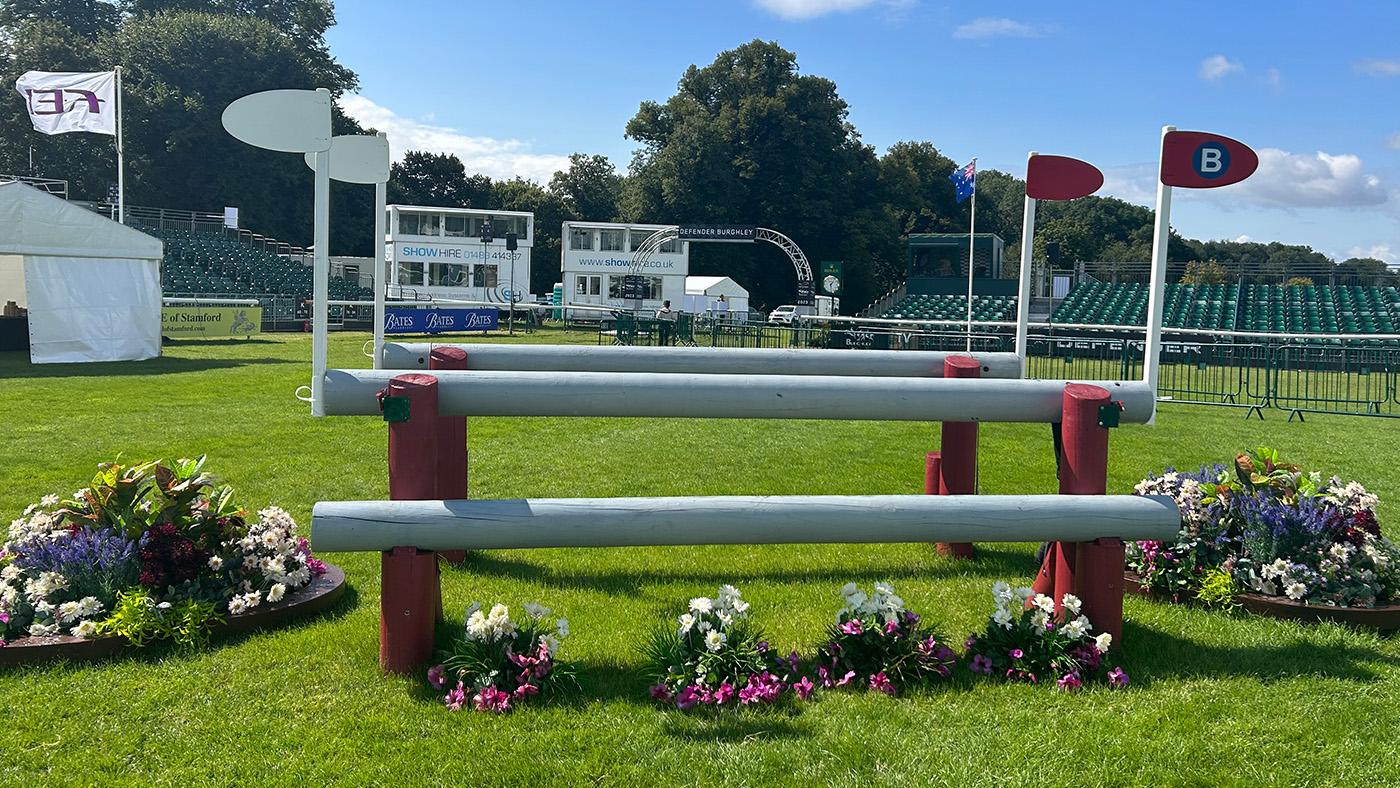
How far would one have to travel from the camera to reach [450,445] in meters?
5.38

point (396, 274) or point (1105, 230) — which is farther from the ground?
point (1105, 230)

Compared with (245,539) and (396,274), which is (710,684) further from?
(396,274)

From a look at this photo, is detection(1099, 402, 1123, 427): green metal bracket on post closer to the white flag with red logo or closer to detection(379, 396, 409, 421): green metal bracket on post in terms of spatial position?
detection(379, 396, 409, 421): green metal bracket on post

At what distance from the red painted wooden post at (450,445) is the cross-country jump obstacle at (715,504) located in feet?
3.85

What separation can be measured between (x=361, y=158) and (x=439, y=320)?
2283 cm

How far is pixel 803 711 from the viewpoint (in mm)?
3678

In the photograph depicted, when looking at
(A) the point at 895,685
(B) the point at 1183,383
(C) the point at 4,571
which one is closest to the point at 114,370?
(C) the point at 4,571

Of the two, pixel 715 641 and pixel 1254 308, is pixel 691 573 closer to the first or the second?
pixel 715 641

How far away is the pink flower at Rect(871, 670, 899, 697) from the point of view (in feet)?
12.6

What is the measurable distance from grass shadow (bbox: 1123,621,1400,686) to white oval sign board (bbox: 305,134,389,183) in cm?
535

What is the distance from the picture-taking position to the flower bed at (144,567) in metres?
4.17

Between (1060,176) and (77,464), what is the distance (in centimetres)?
797

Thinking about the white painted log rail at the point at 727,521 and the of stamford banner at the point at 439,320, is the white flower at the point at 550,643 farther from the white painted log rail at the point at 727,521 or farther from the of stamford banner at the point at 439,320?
the of stamford banner at the point at 439,320

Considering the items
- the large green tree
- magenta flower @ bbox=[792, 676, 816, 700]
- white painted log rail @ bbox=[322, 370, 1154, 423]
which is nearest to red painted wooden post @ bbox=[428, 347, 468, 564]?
white painted log rail @ bbox=[322, 370, 1154, 423]
